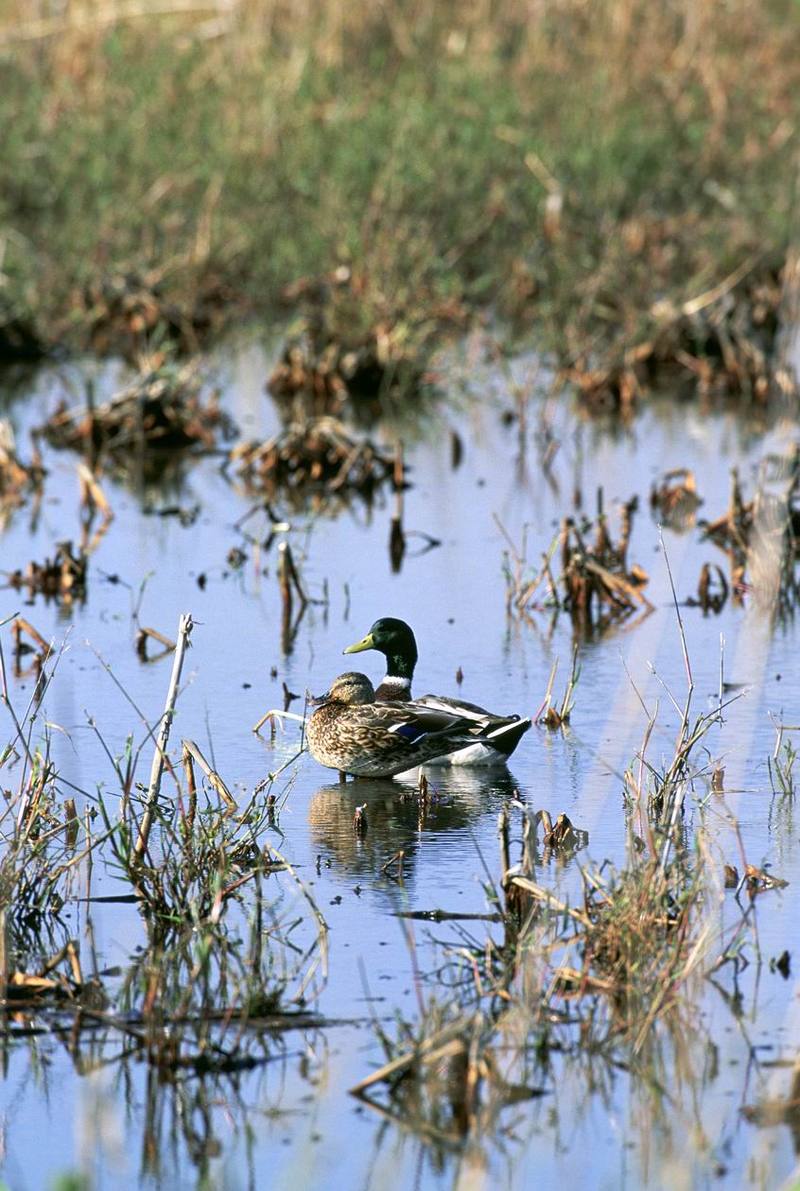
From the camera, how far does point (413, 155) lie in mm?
17547

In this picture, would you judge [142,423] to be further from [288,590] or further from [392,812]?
[392,812]

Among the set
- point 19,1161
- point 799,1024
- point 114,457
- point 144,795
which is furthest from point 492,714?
point 114,457

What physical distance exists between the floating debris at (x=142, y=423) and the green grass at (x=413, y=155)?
2.07 metres

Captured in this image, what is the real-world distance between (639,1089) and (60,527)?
21.9 ft

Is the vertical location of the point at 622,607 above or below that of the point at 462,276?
below

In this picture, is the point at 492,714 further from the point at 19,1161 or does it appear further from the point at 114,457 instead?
the point at 114,457

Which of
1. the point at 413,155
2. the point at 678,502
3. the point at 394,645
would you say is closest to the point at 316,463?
the point at 678,502

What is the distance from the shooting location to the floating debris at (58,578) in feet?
30.9

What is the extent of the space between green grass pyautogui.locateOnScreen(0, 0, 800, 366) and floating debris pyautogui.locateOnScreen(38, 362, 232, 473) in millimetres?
2075

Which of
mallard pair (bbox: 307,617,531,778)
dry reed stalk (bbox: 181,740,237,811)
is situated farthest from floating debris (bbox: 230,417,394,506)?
dry reed stalk (bbox: 181,740,237,811)

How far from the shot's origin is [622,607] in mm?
9102

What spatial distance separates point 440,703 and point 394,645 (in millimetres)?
438

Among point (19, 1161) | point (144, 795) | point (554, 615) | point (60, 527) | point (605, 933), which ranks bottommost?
point (19, 1161)

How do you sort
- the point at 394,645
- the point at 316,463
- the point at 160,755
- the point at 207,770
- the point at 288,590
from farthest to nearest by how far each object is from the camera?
the point at 316,463 < the point at 288,590 < the point at 394,645 < the point at 207,770 < the point at 160,755
